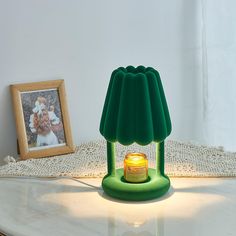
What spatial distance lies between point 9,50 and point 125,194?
564mm

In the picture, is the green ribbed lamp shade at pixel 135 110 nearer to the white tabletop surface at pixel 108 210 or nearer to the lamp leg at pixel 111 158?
the lamp leg at pixel 111 158

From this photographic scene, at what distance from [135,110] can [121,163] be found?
284 millimetres

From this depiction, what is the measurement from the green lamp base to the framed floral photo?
0.30 meters

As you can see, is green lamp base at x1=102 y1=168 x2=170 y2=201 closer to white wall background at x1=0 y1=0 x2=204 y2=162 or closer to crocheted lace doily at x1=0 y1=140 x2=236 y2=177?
crocheted lace doily at x1=0 y1=140 x2=236 y2=177

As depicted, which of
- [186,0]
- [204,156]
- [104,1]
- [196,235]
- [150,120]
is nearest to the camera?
[196,235]

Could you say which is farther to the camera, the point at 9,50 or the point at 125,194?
the point at 9,50

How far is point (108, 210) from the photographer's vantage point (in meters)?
1.05

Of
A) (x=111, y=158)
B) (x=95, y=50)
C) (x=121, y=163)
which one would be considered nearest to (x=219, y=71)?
(x=95, y=50)

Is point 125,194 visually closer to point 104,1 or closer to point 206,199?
→ point 206,199

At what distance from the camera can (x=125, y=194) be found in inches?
42.8

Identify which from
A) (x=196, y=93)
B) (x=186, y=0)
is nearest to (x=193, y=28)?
(x=186, y=0)

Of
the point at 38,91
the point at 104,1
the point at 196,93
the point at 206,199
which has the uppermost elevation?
the point at 104,1

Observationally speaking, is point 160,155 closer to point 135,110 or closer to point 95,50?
point 135,110

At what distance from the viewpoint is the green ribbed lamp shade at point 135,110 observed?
3.48 feet
